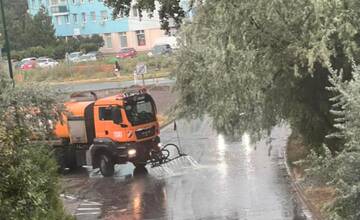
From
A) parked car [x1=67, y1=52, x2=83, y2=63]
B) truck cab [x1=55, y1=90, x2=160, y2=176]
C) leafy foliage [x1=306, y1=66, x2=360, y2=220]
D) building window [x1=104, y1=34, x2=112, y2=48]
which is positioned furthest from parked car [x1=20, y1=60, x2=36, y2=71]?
leafy foliage [x1=306, y1=66, x2=360, y2=220]

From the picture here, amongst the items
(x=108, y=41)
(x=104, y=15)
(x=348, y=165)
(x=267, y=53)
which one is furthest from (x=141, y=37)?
(x=348, y=165)

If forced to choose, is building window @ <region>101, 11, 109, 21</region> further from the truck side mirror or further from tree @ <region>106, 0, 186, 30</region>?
tree @ <region>106, 0, 186, 30</region>

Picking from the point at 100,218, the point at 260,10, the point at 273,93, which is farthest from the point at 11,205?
the point at 100,218

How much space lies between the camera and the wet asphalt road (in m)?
16.8

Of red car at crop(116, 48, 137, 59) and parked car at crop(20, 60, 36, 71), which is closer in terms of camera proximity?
parked car at crop(20, 60, 36, 71)

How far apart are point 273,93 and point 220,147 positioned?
12.8 meters

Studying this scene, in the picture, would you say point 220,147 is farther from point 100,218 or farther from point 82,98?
point 100,218

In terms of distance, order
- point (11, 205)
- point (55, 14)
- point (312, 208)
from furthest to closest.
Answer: point (55, 14), point (312, 208), point (11, 205)

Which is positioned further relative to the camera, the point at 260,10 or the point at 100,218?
the point at 100,218

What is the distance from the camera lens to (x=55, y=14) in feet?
326

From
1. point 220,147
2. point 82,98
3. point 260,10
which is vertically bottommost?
point 220,147

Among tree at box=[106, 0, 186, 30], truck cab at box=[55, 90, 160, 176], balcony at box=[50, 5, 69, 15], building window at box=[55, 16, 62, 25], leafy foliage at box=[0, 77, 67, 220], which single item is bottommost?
truck cab at box=[55, 90, 160, 176]

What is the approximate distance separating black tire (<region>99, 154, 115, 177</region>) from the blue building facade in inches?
2635

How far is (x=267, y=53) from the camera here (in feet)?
39.9
